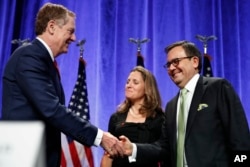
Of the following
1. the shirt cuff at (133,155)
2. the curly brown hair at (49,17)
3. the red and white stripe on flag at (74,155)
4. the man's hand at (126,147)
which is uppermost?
the curly brown hair at (49,17)

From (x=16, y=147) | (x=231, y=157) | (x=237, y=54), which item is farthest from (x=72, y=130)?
(x=237, y=54)

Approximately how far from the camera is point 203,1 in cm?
391

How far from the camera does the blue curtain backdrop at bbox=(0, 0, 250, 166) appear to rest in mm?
3713

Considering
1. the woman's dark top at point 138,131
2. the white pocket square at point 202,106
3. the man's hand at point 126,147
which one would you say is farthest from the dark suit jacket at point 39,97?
the woman's dark top at point 138,131

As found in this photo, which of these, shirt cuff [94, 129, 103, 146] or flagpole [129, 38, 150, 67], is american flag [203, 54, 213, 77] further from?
shirt cuff [94, 129, 103, 146]

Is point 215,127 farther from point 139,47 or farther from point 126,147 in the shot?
point 139,47

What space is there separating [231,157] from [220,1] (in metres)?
2.53

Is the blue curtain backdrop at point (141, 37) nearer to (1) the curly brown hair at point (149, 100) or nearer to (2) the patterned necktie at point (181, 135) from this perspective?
(1) the curly brown hair at point (149, 100)

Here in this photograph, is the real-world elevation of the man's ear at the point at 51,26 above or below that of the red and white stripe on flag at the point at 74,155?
above

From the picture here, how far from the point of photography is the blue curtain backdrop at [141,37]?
371cm

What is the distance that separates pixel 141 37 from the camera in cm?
385

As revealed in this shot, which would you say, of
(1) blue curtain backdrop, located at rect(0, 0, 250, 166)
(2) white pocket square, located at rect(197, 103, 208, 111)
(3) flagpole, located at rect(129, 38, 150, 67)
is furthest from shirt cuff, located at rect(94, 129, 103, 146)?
(1) blue curtain backdrop, located at rect(0, 0, 250, 166)

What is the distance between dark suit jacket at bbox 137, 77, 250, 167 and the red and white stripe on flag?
4.67 ft

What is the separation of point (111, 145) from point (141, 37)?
7.00ft
